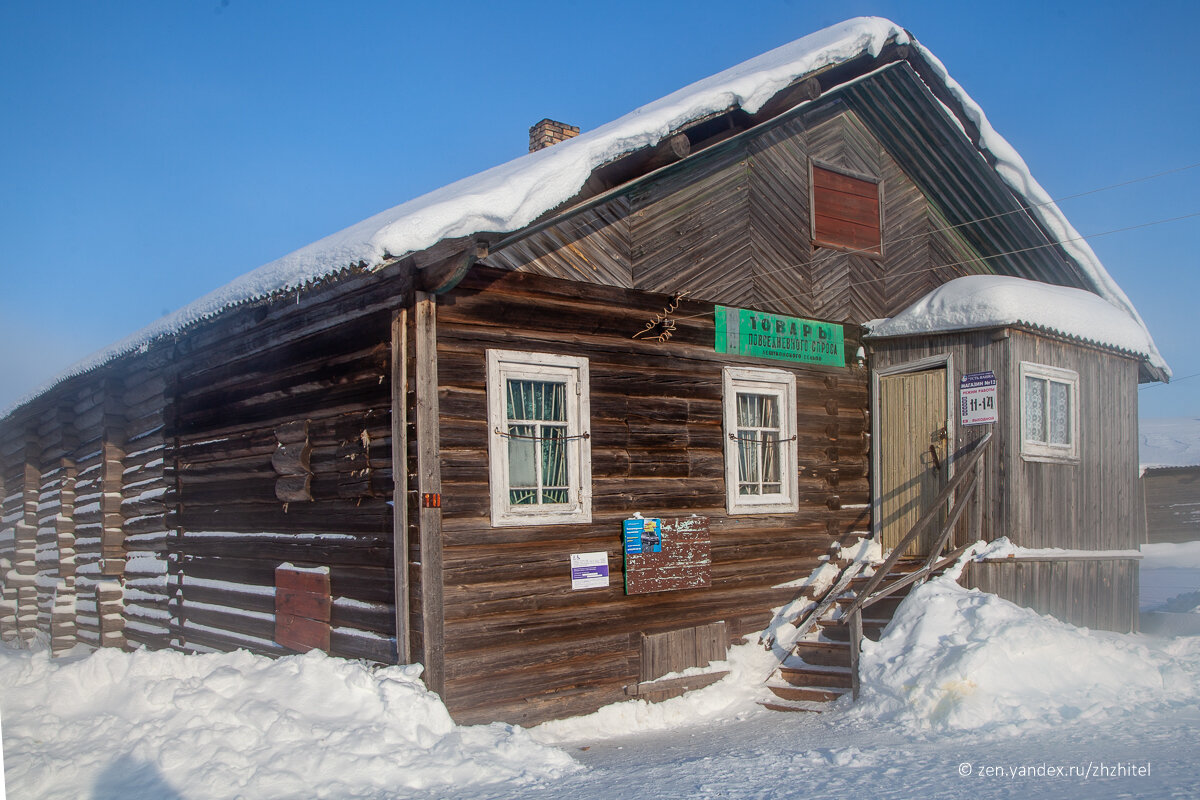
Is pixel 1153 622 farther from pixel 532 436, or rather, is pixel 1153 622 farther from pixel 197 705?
pixel 197 705

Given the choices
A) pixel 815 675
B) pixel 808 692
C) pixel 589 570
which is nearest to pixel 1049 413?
pixel 815 675

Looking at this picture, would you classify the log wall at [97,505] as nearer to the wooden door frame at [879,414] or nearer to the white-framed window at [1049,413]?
the wooden door frame at [879,414]

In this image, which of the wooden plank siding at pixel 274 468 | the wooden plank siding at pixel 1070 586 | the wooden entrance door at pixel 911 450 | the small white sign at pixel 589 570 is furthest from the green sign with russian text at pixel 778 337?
the wooden plank siding at pixel 274 468

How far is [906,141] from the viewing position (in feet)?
39.8

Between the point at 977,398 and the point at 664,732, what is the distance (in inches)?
204

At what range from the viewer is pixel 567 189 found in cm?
780

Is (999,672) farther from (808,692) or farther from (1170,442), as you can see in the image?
(1170,442)

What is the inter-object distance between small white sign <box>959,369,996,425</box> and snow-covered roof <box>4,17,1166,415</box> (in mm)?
2976

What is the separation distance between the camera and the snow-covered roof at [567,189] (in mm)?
7023

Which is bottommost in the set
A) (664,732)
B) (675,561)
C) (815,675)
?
(664,732)

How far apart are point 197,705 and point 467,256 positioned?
3832mm

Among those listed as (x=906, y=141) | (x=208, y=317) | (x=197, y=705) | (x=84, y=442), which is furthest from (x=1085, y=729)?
(x=84, y=442)

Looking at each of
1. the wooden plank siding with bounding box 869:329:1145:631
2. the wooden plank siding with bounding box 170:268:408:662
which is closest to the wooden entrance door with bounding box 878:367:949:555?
the wooden plank siding with bounding box 869:329:1145:631

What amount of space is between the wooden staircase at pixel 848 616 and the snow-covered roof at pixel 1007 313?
1.36m
